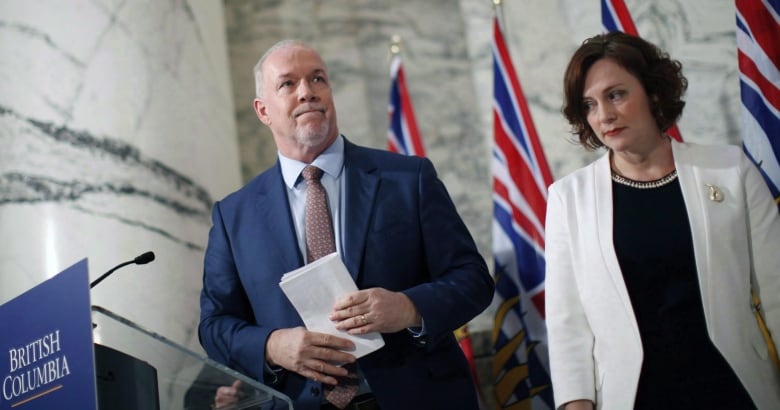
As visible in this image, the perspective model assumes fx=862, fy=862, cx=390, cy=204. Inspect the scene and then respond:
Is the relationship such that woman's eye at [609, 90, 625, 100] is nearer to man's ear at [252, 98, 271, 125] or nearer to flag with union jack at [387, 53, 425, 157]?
man's ear at [252, 98, 271, 125]

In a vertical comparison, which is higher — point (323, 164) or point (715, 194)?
point (323, 164)

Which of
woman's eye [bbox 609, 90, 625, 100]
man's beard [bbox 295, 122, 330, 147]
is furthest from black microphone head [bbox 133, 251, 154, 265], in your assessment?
woman's eye [bbox 609, 90, 625, 100]

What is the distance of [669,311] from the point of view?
2.62m

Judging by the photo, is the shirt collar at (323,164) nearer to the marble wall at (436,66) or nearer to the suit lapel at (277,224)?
the suit lapel at (277,224)

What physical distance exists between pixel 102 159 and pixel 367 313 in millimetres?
1756

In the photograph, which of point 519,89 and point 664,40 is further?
point 519,89

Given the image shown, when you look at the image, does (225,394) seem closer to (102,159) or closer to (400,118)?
(102,159)

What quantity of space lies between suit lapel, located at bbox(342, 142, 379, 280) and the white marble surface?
1.22m

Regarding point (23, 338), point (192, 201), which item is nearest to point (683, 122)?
point (192, 201)

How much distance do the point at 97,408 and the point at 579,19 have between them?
12.4 ft

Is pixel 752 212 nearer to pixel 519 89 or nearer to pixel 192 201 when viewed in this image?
pixel 519 89

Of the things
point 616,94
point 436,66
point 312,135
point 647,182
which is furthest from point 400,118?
point 647,182

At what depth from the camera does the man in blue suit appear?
2.63 m

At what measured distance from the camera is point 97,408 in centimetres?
189
